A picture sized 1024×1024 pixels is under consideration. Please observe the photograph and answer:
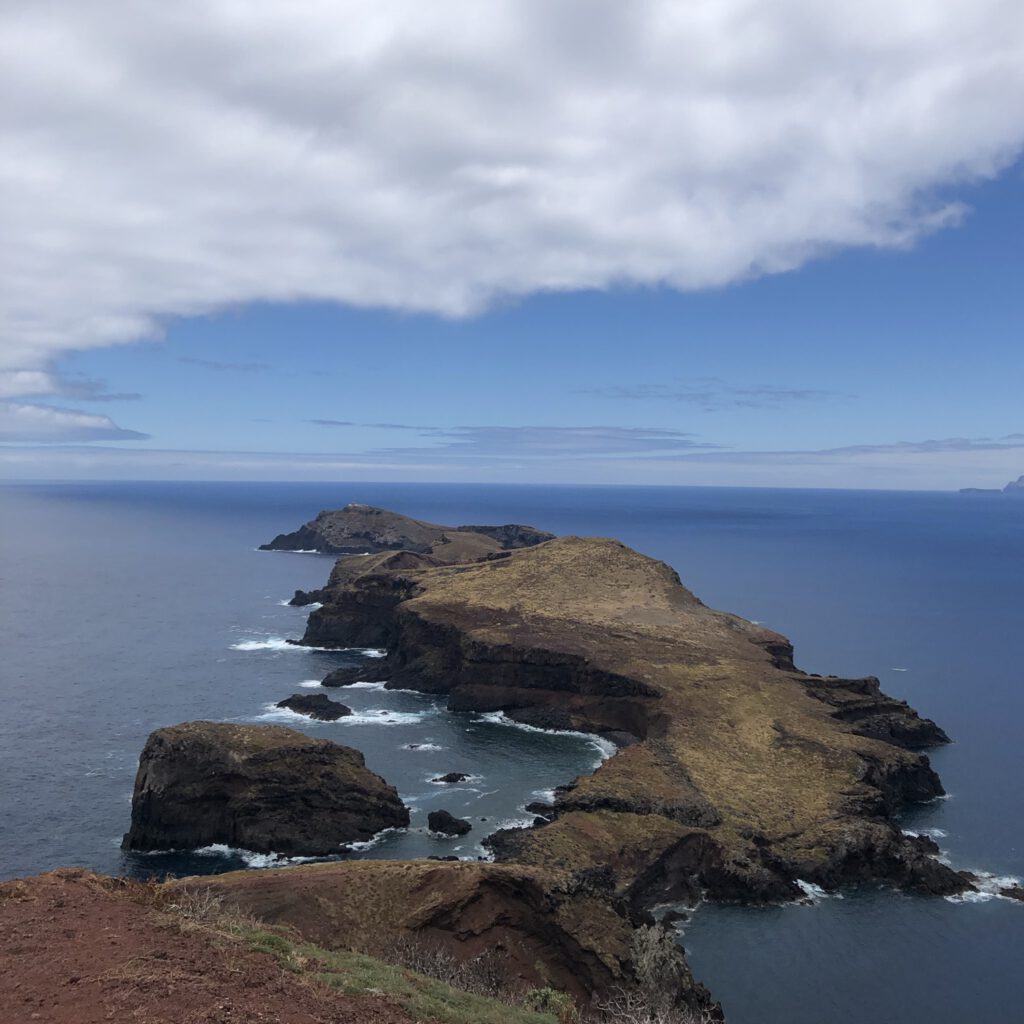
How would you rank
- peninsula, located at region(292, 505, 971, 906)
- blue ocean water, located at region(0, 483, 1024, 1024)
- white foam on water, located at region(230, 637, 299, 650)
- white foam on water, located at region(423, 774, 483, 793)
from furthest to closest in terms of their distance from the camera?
white foam on water, located at region(230, 637, 299, 650)
white foam on water, located at region(423, 774, 483, 793)
peninsula, located at region(292, 505, 971, 906)
blue ocean water, located at region(0, 483, 1024, 1024)

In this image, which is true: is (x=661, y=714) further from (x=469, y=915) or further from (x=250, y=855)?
(x=469, y=915)

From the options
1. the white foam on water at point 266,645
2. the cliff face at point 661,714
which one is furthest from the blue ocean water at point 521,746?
the cliff face at point 661,714

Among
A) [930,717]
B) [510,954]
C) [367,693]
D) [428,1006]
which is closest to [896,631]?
[930,717]

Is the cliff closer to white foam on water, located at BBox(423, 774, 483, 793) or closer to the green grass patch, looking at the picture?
the green grass patch

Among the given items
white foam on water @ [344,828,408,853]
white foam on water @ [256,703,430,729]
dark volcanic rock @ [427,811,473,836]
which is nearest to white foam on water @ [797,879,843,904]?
dark volcanic rock @ [427,811,473,836]

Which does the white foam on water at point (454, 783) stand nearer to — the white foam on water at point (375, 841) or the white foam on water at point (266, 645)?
the white foam on water at point (375, 841)

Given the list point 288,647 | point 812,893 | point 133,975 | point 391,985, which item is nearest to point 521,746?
point 812,893

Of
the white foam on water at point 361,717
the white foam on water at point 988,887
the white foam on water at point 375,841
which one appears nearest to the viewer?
the white foam on water at point 988,887
